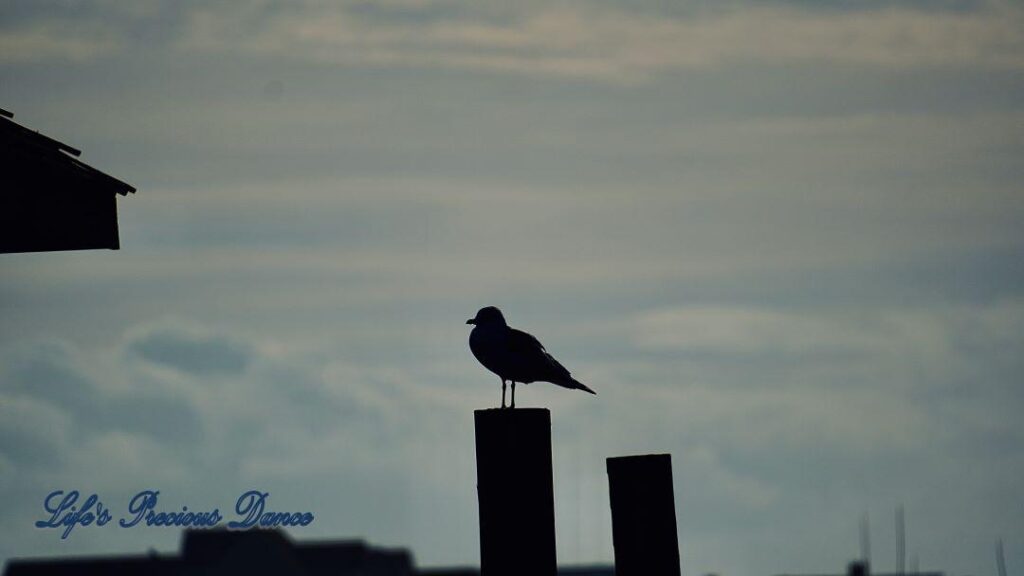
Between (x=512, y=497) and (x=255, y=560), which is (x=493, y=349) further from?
(x=255, y=560)

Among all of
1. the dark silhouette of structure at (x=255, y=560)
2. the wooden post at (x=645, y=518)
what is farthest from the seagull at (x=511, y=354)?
the dark silhouette of structure at (x=255, y=560)

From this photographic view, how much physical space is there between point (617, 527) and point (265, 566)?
222ft

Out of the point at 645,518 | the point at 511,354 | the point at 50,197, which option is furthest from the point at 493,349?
the point at 50,197

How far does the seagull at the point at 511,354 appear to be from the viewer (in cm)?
1553

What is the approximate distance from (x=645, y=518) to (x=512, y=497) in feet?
6.01

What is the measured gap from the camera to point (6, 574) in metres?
86.4

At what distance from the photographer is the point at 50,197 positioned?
472 inches

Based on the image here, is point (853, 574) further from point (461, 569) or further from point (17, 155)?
point (17, 155)

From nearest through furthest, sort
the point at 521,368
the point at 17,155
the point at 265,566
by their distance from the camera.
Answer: the point at 17,155
the point at 521,368
the point at 265,566

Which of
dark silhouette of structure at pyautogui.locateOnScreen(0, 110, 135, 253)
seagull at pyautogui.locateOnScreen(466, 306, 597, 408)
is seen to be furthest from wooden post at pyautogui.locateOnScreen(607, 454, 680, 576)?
dark silhouette of structure at pyautogui.locateOnScreen(0, 110, 135, 253)

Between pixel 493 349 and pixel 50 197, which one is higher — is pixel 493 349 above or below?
below

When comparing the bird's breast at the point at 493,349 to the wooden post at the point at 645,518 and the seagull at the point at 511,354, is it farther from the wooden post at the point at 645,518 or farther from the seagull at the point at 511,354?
the wooden post at the point at 645,518

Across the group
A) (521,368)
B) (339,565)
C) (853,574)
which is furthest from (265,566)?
(521,368)

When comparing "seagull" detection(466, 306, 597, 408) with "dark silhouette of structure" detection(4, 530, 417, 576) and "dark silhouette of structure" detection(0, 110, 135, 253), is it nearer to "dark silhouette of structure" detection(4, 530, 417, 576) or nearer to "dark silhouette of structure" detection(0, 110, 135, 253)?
"dark silhouette of structure" detection(0, 110, 135, 253)
